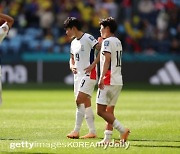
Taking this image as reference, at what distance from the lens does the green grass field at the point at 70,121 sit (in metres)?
11.2

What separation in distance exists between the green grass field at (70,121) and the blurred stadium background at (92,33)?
9.06 feet

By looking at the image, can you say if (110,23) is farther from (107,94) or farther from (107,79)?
(107,94)

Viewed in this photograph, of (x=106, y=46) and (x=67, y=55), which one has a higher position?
(x=106, y=46)

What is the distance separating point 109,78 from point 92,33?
21096 mm

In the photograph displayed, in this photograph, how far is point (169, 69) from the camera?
30.1 m

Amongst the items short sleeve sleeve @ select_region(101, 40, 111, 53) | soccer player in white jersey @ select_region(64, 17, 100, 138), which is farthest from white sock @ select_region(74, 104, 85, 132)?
short sleeve sleeve @ select_region(101, 40, 111, 53)

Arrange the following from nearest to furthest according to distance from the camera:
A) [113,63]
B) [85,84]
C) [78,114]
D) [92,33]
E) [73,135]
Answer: [113,63]
[73,135]
[85,84]
[78,114]
[92,33]

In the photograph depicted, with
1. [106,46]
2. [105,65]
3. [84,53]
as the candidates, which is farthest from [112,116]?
[84,53]

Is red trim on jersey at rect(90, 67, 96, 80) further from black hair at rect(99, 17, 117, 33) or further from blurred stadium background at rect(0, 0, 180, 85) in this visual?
blurred stadium background at rect(0, 0, 180, 85)

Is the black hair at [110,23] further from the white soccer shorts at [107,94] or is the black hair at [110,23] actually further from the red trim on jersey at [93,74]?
the red trim on jersey at [93,74]

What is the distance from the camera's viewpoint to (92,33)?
32625mm

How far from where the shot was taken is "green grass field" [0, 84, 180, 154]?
36.9 feet

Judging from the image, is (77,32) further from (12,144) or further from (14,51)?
(14,51)

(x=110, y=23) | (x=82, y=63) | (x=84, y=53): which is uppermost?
(x=110, y=23)
